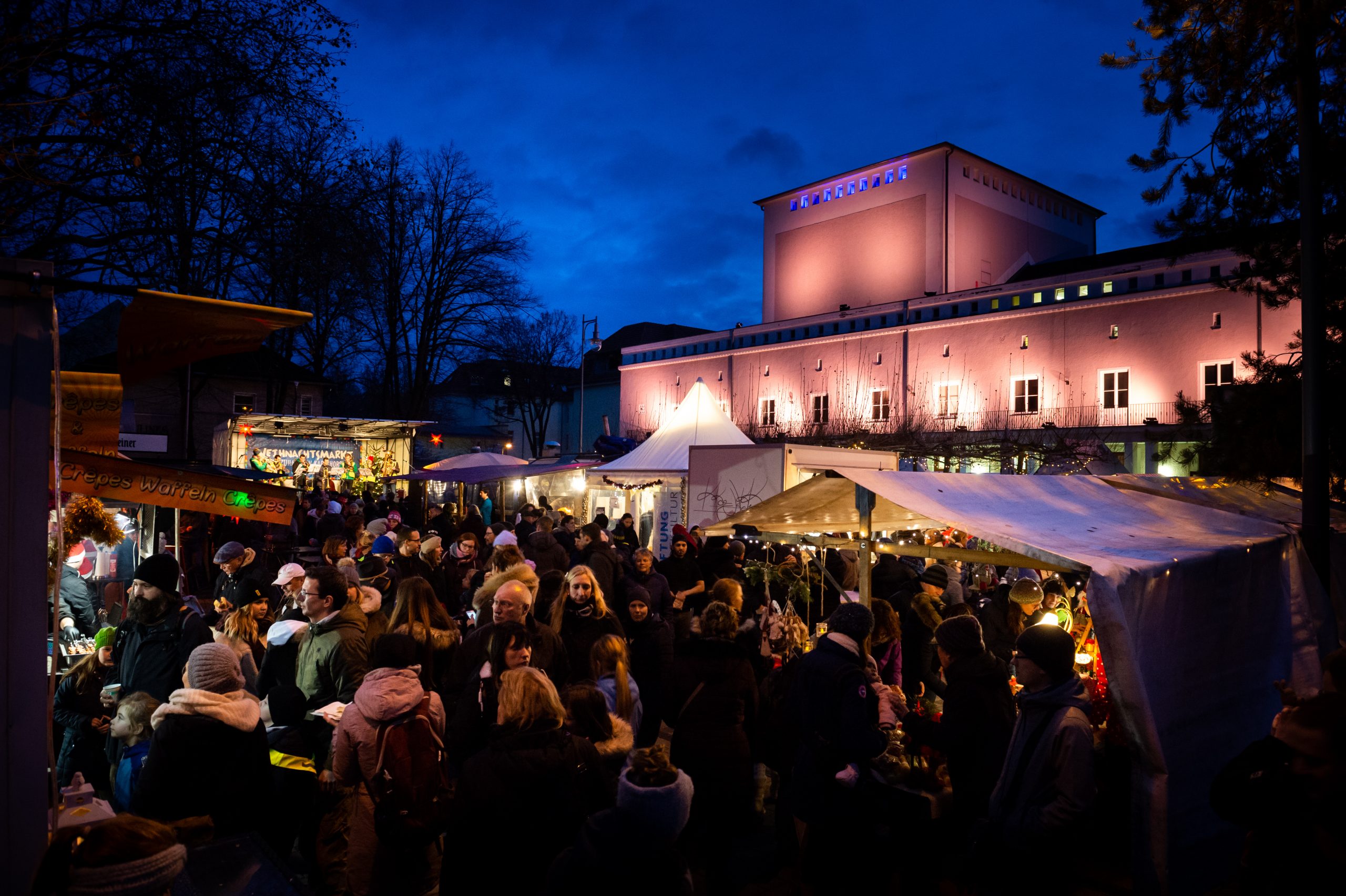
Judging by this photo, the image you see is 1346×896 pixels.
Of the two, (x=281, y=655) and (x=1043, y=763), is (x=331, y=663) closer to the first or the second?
(x=281, y=655)

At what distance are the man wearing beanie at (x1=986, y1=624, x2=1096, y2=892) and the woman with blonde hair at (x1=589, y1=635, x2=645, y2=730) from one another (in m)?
1.79

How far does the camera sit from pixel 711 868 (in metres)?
4.25

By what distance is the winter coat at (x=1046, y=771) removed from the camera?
3277mm

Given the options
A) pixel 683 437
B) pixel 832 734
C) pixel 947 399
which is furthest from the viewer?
pixel 947 399

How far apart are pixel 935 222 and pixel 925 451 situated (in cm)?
1304

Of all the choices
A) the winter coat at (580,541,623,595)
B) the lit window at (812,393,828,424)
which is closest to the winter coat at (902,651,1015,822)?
the winter coat at (580,541,623,595)

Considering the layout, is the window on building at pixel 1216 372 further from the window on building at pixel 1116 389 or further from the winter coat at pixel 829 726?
the winter coat at pixel 829 726

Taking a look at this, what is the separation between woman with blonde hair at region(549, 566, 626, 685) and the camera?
17.6 feet

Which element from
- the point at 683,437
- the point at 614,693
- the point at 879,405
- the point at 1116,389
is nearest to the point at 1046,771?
the point at 614,693

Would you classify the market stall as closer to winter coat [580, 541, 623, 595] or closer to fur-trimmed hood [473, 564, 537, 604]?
winter coat [580, 541, 623, 595]

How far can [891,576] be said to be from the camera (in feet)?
28.1

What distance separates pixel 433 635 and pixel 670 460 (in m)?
10.7

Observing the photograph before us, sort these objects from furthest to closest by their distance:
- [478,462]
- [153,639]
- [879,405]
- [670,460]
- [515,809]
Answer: [879,405]
[478,462]
[670,460]
[153,639]
[515,809]

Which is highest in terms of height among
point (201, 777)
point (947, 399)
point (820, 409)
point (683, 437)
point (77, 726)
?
point (947, 399)
